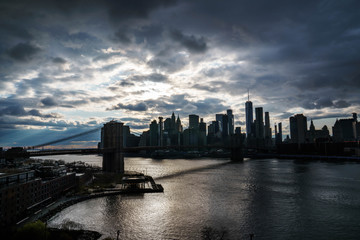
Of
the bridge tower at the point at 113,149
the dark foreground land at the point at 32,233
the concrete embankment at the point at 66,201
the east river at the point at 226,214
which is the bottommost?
the east river at the point at 226,214

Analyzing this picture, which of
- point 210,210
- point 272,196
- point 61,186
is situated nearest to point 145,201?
point 210,210

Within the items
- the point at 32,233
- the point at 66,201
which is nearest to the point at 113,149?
the point at 66,201

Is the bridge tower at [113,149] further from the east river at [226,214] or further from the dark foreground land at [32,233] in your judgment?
the dark foreground land at [32,233]

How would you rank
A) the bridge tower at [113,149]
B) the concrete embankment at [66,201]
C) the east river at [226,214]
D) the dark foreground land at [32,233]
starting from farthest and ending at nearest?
the bridge tower at [113,149] < the concrete embankment at [66,201] < the east river at [226,214] < the dark foreground land at [32,233]

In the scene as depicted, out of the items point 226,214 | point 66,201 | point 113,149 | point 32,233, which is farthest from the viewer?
point 113,149

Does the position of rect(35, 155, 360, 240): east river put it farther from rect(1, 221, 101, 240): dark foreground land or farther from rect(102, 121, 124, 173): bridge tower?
rect(102, 121, 124, 173): bridge tower

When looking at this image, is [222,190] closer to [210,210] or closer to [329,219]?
[210,210]

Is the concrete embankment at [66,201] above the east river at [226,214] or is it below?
above

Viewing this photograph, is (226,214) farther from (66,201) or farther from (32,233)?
(66,201)

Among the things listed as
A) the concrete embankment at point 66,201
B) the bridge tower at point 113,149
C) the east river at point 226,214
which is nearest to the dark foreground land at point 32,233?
the east river at point 226,214
